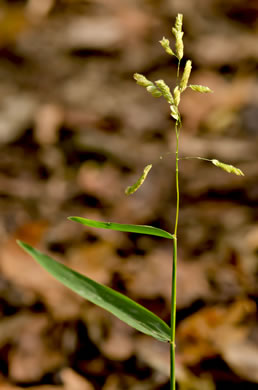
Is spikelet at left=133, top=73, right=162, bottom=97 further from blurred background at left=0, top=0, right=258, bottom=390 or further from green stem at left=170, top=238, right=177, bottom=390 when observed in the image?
blurred background at left=0, top=0, right=258, bottom=390

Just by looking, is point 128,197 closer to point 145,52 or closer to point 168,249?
point 168,249

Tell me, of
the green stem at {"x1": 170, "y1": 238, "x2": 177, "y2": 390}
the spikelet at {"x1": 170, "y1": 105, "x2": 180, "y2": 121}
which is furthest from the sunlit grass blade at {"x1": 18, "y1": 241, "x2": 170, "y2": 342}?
the spikelet at {"x1": 170, "y1": 105, "x2": 180, "y2": 121}

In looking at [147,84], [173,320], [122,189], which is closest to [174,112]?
[147,84]

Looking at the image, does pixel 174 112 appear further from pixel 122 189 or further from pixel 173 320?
pixel 122 189

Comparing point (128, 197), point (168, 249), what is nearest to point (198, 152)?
point (128, 197)

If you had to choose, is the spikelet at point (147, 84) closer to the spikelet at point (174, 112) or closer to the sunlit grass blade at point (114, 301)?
the spikelet at point (174, 112)

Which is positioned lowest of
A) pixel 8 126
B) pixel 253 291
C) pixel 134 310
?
pixel 8 126

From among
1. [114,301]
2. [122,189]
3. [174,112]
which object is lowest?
[122,189]
